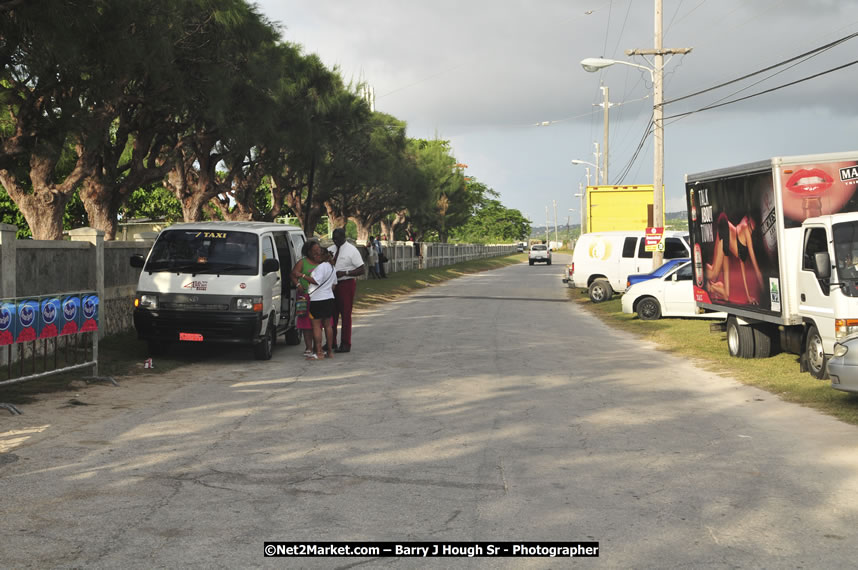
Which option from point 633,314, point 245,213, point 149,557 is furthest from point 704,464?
point 245,213

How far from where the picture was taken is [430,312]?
81.6ft

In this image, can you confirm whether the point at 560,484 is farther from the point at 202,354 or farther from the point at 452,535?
the point at 202,354

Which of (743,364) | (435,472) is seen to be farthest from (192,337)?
(743,364)

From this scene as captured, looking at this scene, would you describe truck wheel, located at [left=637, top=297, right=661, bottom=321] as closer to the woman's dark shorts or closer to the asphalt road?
the asphalt road

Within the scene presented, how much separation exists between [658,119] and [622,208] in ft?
15.1

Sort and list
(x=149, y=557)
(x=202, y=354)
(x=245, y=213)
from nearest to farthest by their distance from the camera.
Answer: (x=149, y=557), (x=202, y=354), (x=245, y=213)

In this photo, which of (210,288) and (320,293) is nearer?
(210,288)

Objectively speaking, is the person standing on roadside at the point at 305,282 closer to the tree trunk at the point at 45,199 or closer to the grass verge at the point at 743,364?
the grass verge at the point at 743,364

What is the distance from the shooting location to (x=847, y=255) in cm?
1157

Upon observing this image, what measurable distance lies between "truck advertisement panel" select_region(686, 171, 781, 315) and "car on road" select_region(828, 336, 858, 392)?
3144 millimetres

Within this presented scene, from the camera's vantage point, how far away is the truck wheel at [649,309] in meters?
22.7

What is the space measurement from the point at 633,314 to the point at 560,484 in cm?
1802

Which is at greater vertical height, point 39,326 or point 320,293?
point 320,293

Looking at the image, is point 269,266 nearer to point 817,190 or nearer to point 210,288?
point 210,288
